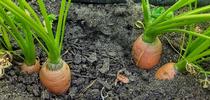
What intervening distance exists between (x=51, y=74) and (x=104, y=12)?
1.44ft

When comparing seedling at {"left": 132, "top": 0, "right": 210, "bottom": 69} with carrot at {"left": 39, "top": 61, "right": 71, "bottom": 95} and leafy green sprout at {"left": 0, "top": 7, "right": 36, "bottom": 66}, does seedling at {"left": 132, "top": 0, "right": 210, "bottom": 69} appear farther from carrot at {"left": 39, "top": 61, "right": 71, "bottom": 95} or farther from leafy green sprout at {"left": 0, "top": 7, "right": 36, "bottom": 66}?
leafy green sprout at {"left": 0, "top": 7, "right": 36, "bottom": 66}

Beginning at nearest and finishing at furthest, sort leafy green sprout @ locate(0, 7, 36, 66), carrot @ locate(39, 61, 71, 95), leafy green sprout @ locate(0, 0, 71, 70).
Answer: leafy green sprout @ locate(0, 0, 71, 70)
leafy green sprout @ locate(0, 7, 36, 66)
carrot @ locate(39, 61, 71, 95)

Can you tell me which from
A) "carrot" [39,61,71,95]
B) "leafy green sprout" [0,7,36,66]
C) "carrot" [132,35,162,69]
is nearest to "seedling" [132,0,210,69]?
"carrot" [132,35,162,69]

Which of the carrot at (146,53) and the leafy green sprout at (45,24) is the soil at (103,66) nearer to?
the carrot at (146,53)

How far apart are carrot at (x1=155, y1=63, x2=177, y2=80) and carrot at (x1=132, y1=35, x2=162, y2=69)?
40mm

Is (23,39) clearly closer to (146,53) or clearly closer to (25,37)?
(25,37)

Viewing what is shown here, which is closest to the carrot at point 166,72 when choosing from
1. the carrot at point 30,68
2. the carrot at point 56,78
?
the carrot at point 56,78

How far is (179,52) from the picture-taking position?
60.2 inches

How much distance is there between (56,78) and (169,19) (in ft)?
1.37

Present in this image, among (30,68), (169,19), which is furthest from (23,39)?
(169,19)

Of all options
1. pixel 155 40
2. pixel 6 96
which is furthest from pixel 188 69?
pixel 6 96

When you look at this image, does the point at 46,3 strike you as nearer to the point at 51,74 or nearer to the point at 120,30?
the point at 120,30

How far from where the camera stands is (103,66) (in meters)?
1.47

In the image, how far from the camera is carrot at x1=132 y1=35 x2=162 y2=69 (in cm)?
141
